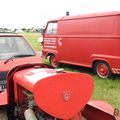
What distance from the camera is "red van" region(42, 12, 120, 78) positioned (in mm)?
10477

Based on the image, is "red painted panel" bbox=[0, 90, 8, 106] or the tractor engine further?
"red painted panel" bbox=[0, 90, 8, 106]

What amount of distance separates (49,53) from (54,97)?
34.4ft

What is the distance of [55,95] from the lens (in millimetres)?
3822

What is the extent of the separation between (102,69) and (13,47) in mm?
4177

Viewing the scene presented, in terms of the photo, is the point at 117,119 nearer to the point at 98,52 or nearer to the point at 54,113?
the point at 54,113

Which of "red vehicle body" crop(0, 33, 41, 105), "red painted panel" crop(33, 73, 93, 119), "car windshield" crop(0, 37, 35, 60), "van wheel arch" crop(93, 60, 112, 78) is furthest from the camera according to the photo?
"van wheel arch" crop(93, 60, 112, 78)

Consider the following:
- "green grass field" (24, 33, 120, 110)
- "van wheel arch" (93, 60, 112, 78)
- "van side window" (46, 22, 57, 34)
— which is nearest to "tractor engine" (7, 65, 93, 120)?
"green grass field" (24, 33, 120, 110)

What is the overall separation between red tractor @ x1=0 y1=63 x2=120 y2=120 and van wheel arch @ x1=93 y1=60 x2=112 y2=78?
6.08 m

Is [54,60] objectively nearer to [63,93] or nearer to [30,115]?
[30,115]

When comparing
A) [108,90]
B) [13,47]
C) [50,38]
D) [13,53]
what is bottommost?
[108,90]

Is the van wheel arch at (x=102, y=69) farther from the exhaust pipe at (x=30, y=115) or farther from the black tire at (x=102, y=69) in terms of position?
the exhaust pipe at (x=30, y=115)

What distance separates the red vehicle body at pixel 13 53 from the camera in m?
7.35

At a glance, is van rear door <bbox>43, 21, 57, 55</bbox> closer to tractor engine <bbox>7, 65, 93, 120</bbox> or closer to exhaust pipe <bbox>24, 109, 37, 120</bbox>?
tractor engine <bbox>7, 65, 93, 120</bbox>

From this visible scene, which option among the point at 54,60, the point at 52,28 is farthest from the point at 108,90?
the point at 52,28
